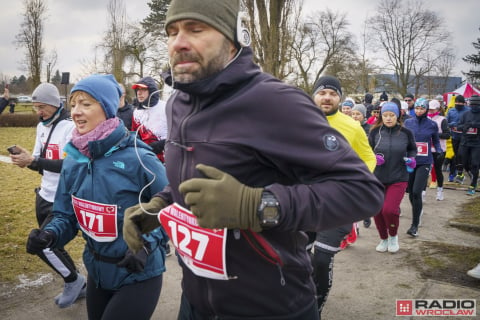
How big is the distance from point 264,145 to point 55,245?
75.9 inches

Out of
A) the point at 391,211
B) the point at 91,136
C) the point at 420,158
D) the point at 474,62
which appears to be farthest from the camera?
the point at 474,62

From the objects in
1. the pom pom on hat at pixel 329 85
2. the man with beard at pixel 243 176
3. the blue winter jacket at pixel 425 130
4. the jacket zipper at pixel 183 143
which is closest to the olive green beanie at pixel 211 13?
the man with beard at pixel 243 176

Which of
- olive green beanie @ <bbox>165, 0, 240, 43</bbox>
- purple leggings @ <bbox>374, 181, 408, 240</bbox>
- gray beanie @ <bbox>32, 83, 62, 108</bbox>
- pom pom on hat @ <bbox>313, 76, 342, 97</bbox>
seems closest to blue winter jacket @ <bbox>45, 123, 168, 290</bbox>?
olive green beanie @ <bbox>165, 0, 240, 43</bbox>

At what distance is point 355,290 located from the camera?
4332 mm

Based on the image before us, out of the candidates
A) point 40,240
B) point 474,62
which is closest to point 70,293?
point 40,240

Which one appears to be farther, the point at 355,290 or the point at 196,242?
the point at 355,290

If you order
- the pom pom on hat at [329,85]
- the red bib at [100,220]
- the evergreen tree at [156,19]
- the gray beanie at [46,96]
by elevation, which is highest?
the evergreen tree at [156,19]

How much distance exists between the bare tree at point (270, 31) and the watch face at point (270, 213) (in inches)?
515

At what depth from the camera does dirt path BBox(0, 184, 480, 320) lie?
12.6 ft

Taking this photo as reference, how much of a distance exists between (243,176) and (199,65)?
461 millimetres

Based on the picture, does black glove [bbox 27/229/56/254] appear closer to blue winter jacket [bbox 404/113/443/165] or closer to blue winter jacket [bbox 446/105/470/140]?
blue winter jacket [bbox 404/113/443/165]

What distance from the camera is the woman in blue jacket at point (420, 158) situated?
20.7 ft

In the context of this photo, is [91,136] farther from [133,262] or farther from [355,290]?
[355,290]

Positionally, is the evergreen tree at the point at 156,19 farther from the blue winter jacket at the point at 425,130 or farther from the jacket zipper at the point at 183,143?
the jacket zipper at the point at 183,143
